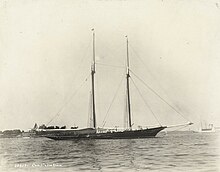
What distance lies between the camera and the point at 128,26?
6426 millimetres

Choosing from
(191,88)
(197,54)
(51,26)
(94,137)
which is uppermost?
(51,26)

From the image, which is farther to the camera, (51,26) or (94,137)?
(94,137)

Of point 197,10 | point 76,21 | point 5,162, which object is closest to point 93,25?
point 76,21

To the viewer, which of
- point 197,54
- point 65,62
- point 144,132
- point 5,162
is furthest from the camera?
point 144,132

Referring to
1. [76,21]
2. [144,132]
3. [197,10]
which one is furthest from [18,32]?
[144,132]

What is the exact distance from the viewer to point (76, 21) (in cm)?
622

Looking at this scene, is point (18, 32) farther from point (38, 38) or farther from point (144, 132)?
point (144, 132)

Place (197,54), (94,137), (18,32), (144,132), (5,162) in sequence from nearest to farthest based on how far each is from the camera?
(5,162) → (18,32) → (197,54) → (94,137) → (144,132)

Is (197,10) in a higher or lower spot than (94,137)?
higher

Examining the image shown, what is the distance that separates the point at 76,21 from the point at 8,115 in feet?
6.33

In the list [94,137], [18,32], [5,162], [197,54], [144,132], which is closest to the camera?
[5,162]

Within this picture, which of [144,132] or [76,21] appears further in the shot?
[144,132]

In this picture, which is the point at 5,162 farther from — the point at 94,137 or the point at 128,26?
the point at 94,137

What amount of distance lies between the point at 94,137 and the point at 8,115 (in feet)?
28.8
